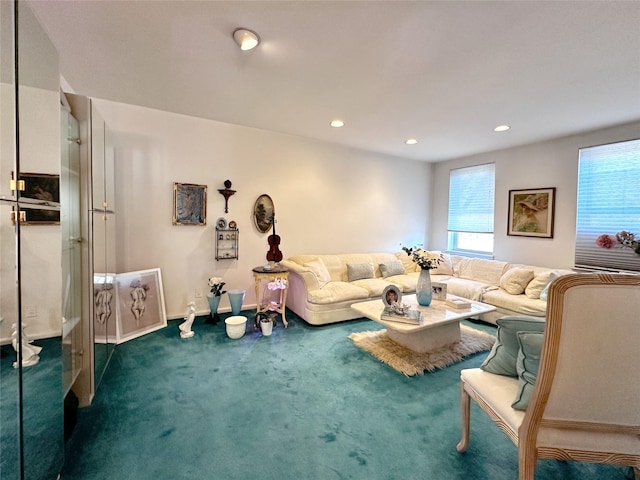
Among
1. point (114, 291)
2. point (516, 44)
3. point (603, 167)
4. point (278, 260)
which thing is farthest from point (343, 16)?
point (603, 167)

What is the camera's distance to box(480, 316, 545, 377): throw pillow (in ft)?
4.34

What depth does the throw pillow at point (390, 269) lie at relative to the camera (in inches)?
180

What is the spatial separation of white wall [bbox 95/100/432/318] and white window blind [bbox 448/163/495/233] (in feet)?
3.79

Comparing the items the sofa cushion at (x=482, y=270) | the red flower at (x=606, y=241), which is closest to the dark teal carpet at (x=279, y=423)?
the sofa cushion at (x=482, y=270)

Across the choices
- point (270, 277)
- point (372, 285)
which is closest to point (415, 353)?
point (372, 285)

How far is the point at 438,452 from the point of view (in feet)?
5.20

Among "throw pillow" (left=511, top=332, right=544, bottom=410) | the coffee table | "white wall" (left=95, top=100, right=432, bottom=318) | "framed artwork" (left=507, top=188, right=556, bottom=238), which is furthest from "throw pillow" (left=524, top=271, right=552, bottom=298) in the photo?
"throw pillow" (left=511, top=332, right=544, bottom=410)

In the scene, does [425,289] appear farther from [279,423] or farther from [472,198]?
[472,198]

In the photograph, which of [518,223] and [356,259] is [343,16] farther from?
[518,223]

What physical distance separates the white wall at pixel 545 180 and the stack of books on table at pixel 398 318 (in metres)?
2.90

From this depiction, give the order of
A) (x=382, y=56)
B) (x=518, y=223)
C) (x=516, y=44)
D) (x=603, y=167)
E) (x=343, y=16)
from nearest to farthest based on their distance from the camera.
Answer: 1. (x=343, y=16)
2. (x=516, y=44)
3. (x=382, y=56)
4. (x=603, y=167)
5. (x=518, y=223)

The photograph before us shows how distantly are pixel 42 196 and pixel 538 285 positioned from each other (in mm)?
4639

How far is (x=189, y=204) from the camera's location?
11.6 ft

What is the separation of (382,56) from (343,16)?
505 millimetres
